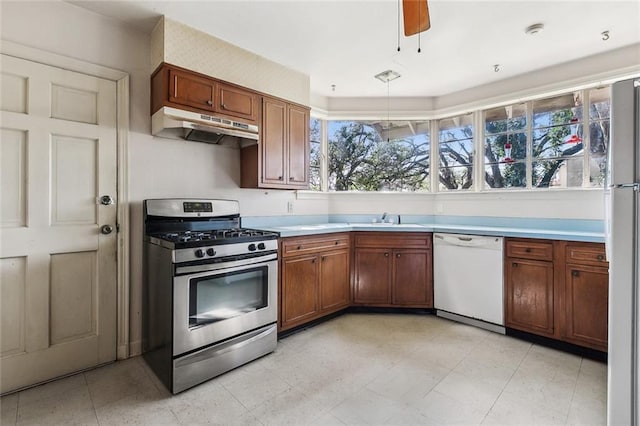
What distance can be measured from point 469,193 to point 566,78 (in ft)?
4.66

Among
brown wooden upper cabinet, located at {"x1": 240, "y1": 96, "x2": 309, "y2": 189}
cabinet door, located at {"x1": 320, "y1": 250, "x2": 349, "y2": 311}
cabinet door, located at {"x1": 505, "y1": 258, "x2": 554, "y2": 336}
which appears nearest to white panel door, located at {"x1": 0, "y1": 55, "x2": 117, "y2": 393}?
brown wooden upper cabinet, located at {"x1": 240, "y1": 96, "x2": 309, "y2": 189}

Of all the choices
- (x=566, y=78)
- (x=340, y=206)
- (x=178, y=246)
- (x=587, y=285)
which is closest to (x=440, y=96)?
(x=566, y=78)

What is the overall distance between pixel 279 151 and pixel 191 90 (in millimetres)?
949

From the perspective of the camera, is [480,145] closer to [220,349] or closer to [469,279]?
[469,279]

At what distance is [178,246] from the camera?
1.94m

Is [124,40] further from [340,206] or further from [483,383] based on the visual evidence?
[483,383]

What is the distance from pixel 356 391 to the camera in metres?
1.95

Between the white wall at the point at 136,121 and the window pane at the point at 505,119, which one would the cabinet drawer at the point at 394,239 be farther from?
the window pane at the point at 505,119

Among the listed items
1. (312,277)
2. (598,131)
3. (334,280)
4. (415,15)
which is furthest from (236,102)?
(598,131)

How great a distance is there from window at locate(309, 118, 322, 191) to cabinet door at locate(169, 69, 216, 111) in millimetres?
1621

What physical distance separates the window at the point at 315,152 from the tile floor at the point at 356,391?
203 cm

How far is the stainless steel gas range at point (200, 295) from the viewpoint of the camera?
77.3 inches

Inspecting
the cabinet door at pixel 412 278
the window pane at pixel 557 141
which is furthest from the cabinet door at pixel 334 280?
the window pane at pixel 557 141

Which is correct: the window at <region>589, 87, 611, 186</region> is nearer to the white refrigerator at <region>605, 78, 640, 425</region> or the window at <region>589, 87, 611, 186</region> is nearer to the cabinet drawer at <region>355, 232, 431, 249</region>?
the cabinet drawer at <region>355, 232, 431, 249</region>
